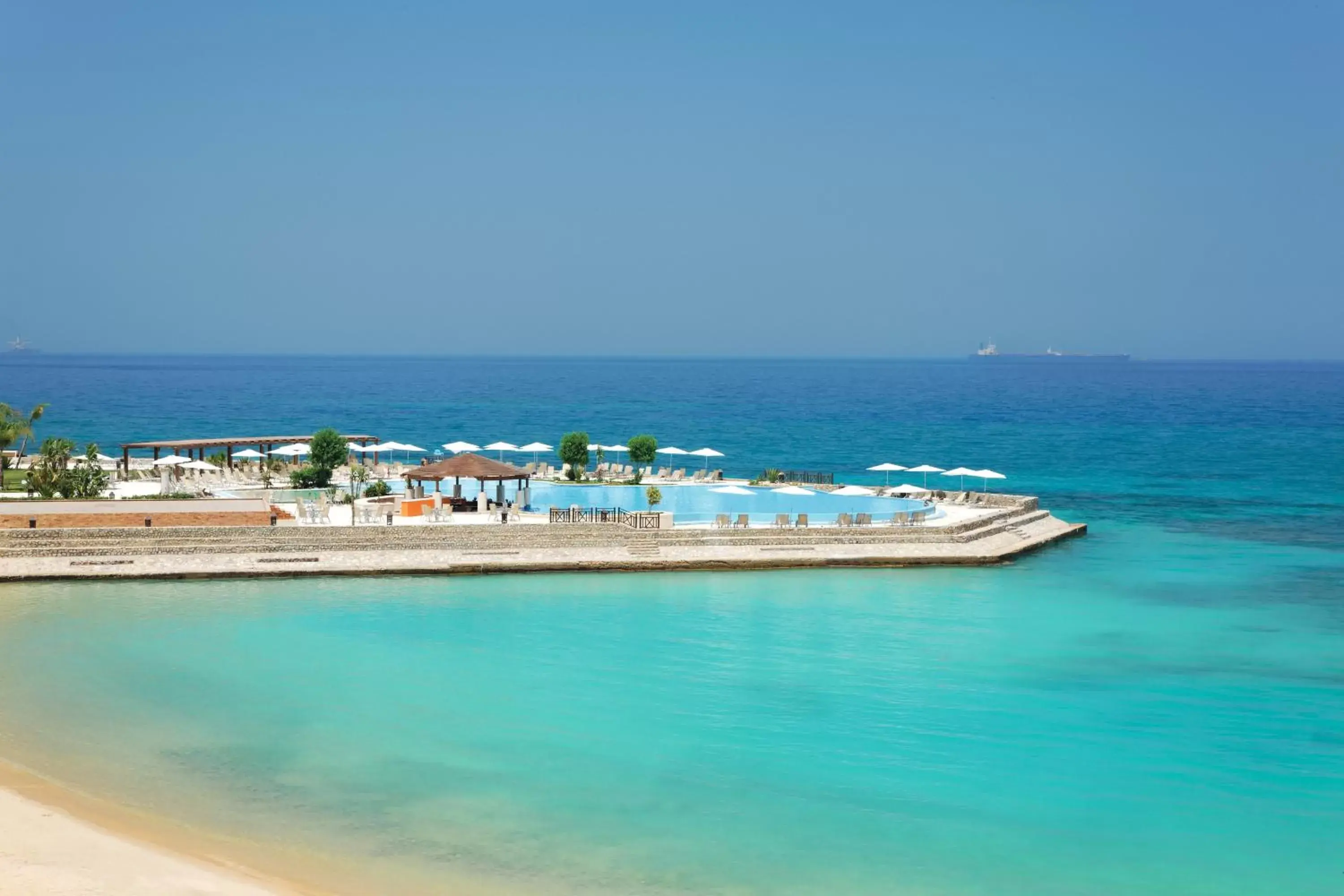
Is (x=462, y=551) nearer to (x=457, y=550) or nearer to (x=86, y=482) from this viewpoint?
(x=457, y=550)

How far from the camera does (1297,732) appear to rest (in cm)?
2288

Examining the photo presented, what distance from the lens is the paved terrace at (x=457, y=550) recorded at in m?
33.0

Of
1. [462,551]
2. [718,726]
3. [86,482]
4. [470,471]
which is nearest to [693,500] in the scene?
[470,471]

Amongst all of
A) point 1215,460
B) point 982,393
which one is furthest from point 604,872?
point 982,393

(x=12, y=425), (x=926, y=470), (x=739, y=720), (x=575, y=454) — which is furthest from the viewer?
(x=575, y=454)

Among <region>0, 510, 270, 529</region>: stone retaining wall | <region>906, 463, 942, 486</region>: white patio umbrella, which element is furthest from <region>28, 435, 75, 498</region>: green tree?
<region>906, 463, 942, 486</region>: white patio umbrella

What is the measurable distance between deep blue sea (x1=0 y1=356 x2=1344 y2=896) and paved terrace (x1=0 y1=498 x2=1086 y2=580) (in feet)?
2.29

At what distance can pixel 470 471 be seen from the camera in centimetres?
3844

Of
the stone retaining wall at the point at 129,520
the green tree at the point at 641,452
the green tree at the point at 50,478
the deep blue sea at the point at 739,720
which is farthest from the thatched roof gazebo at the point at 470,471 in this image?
the green tree at the point at 50,478

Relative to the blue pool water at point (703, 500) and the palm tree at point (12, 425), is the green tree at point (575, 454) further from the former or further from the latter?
the palm tree at point (12, 425)

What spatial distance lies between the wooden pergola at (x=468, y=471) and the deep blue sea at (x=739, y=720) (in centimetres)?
519

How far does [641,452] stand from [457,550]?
568 inches

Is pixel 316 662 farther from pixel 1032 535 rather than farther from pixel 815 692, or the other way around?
pixel 1032 535

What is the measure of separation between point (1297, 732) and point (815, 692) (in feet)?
27.0
